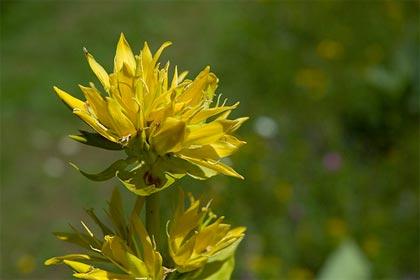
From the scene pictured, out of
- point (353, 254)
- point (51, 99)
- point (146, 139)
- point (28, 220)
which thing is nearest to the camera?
point (146, 139)

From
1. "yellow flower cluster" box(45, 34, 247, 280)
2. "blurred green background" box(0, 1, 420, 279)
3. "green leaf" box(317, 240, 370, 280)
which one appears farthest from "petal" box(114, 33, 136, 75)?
"blurred green background" box(0, 1, 420, 279)

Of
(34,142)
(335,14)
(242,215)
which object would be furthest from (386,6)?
(34,142)

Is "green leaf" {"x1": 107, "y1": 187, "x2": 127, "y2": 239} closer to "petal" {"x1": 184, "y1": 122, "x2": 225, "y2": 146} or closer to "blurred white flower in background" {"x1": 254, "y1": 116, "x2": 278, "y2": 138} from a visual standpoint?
"petal" {"x1": 184, "y1": 122, "x2": 225, "y2": 146}

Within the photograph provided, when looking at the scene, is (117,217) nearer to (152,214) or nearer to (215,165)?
(152,214)

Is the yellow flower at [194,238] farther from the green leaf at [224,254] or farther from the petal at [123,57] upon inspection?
the petal at [123,57]

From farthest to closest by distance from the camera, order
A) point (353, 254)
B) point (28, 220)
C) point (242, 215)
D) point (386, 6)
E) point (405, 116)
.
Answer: point (386, 6)
point (405, 116)
point (28, 220)
point (242, 215)
point (353, 254)

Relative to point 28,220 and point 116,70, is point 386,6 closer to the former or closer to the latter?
point 28,220

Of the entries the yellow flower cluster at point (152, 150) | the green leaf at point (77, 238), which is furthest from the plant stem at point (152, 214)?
the green leaf at point (77, 238)

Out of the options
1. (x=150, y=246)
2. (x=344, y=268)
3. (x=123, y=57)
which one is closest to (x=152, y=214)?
(x=150, y=246)
